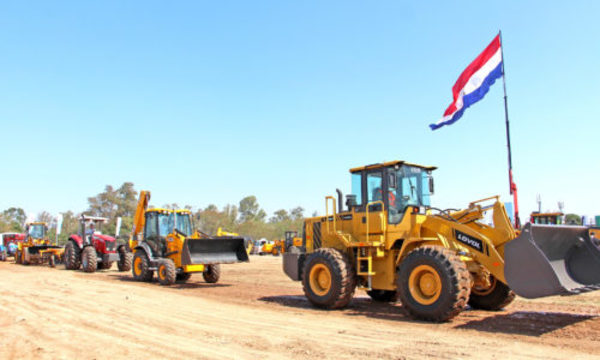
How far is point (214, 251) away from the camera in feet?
52.7

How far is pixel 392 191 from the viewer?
10133mm

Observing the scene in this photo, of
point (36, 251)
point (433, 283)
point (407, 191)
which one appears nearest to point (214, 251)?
point (407, 191)

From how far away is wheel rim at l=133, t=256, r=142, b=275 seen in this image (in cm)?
1700

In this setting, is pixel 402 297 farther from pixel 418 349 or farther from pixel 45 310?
pixel 45 310

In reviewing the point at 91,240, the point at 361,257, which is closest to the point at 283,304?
the point at 361,257

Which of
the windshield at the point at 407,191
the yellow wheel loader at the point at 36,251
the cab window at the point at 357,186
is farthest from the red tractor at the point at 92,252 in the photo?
the windshield at the point at 407,191

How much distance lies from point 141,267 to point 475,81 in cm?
1220

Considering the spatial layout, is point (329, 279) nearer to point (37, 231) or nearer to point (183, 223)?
point (183, 223)

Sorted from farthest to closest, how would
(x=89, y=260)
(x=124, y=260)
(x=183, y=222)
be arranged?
1. (x=124, y=260)
2. (x=89, y=260)
3. (x=183, y=222)

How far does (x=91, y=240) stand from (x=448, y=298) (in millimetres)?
18999

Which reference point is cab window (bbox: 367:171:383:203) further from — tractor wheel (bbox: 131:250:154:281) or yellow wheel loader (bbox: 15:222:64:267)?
yellow wheel loader (bbox: 15:222:64:267)

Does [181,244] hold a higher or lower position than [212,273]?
higher

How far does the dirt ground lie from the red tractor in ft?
30.8

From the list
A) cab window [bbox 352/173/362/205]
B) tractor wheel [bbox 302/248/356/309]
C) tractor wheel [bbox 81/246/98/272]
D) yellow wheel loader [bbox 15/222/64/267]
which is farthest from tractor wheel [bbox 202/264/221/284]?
yellow wheel loader [bbox 15/222/64/267]
